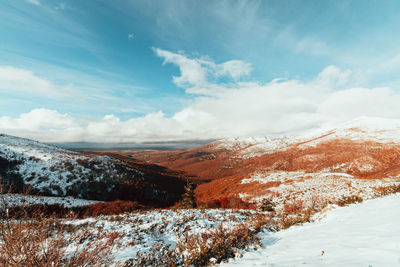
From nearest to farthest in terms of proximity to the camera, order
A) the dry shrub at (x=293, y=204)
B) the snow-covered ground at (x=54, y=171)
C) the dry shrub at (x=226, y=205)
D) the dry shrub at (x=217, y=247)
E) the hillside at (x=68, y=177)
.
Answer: the dry shrub at (x=217, y=247), the dry shrub at (x=293, y=204), the dry shrub at (x=226, y=205), the hillside at (x=68, y=177), the snow-covered ground at (x=54, y=171)

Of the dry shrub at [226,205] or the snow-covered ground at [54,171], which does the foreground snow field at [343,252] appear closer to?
the dry shrub at [226,205]

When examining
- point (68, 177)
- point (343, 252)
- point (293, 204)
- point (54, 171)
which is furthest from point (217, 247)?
point (54, 171)

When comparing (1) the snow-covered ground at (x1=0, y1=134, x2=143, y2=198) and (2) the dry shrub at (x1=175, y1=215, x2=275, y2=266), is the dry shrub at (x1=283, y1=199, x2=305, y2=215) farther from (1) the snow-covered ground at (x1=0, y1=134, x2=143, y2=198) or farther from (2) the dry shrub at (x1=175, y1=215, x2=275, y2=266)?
(1) the snow-covered ground at (x1=0, y1=134, x2=143, y2=198)

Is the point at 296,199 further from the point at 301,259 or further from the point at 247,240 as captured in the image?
the point at 301,259

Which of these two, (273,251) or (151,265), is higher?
(273,251)

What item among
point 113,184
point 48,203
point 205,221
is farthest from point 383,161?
point 48,203

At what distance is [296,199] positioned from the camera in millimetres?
22188

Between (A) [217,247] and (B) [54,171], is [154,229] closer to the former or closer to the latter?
(A) [217,247]

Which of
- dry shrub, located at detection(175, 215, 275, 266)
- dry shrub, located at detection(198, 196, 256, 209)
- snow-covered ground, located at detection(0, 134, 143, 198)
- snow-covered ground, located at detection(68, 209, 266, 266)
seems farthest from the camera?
snow-covered ground, located at detection(0, 134, 143, 198)

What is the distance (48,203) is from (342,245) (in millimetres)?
30321

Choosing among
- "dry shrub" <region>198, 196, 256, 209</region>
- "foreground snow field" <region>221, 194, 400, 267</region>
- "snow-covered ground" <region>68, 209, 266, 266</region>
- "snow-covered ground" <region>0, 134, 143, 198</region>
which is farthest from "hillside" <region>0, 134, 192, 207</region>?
"foreground snow field" <region>221, 194, 400, 267</region>

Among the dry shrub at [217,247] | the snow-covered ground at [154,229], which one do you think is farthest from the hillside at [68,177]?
the dry shrub at [217,247]

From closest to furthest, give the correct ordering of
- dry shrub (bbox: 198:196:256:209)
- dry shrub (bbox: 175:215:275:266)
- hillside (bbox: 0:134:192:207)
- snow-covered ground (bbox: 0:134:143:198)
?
dry shrub (bbox: 175:215:275:266) → dry shrub (bbox: 198:196:256:209) → hillside (bbox: 0:134:192:207) → snow-covered ground (bbox: 0:134:143:198)

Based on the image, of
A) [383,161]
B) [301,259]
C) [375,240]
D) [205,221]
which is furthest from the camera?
[383,161]
